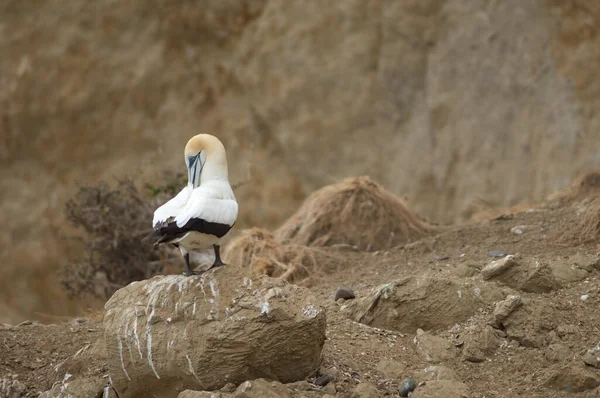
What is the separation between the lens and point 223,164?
217 inches

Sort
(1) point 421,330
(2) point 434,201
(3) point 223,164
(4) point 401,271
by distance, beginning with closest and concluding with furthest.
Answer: (3) point 223,164, (1) point 421,330, (4) point 401,271, (2) point 434,201

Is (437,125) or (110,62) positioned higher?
(110,62)

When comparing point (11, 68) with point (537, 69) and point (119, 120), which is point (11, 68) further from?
point (537, 69)

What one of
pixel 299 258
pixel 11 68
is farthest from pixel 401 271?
pixel 11 68

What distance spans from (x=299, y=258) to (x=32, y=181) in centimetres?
721

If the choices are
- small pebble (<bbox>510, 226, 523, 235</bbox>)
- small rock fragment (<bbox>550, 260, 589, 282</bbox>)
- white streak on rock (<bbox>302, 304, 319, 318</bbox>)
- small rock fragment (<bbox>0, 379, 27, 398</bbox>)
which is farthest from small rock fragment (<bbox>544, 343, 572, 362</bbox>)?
small rock fragment (<bbox>0, 379, 27, 398</bbox>)

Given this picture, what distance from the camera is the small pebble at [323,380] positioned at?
5.23 meters

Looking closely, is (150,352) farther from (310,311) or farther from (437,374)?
(437,374)

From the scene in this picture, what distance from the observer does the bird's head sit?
5.48 metres

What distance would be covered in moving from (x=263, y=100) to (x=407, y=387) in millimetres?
9359

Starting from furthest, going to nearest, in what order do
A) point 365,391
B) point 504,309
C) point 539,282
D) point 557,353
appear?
point 539,282, point 504,309, point 557,353, point 365,391

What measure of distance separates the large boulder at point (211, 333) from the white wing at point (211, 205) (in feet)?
1.12

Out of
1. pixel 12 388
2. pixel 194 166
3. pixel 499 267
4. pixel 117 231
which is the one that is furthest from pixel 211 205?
pixel 117 231

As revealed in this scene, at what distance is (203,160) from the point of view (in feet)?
18.1
